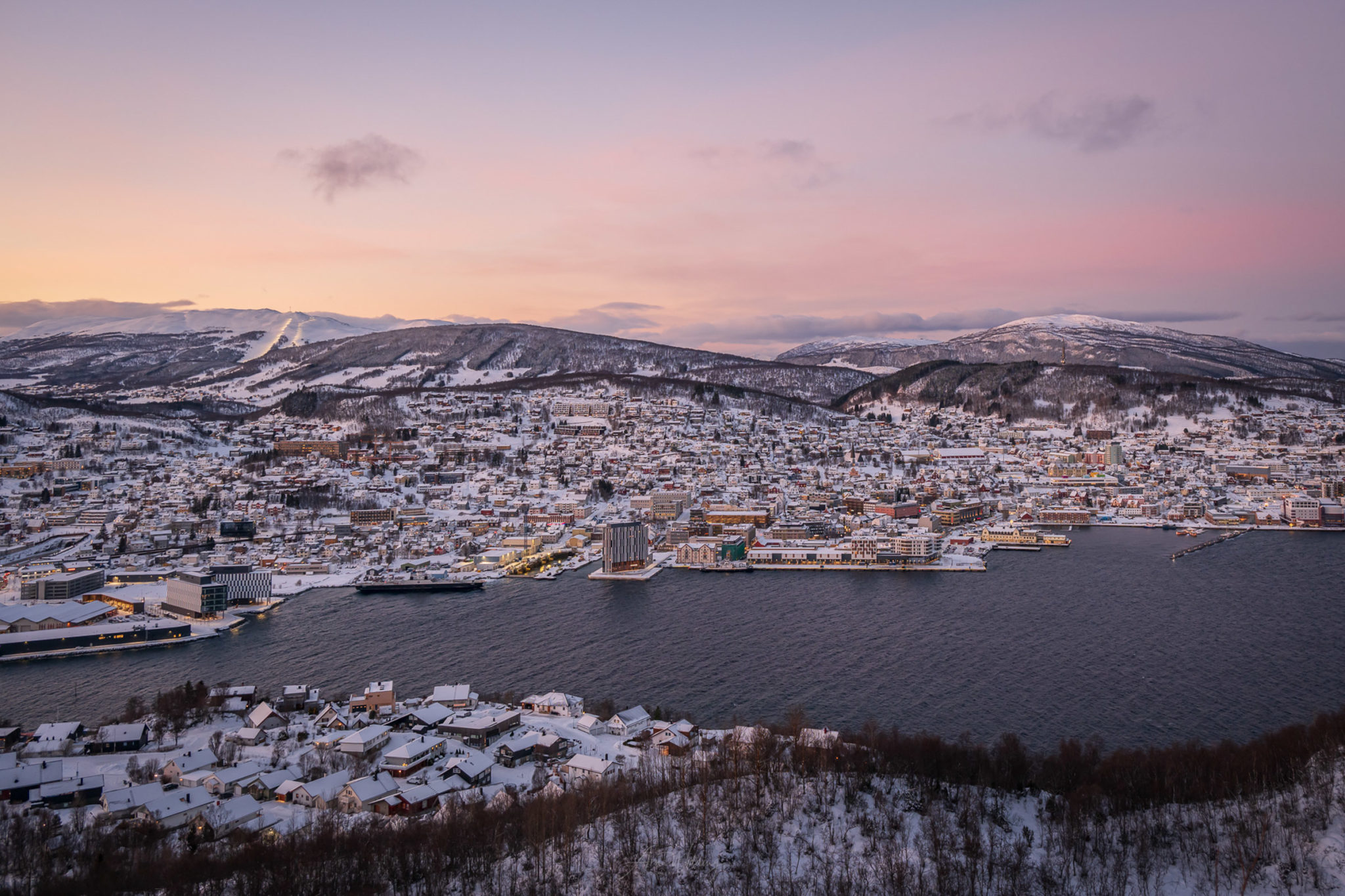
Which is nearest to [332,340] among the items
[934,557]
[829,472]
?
[829,472]

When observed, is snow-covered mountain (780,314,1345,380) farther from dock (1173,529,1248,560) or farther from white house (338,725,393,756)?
white house (338,725,393,756)

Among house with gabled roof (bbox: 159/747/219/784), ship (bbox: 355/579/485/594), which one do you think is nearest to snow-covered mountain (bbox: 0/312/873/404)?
ship (bbox: 355/579/485/594)

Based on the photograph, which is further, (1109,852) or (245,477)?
(245,477)

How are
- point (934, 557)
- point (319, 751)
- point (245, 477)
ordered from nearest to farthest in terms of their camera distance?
point (319, 751), point (934, 557), point (245, 477)

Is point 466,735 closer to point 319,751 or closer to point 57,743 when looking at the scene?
point 319,751

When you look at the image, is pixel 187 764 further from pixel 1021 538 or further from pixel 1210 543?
pixel 1210 543

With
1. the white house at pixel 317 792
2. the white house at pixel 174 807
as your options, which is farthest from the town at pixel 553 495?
the white house at pixel 317 792

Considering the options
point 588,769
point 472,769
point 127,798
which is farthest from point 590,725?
point 127,798
